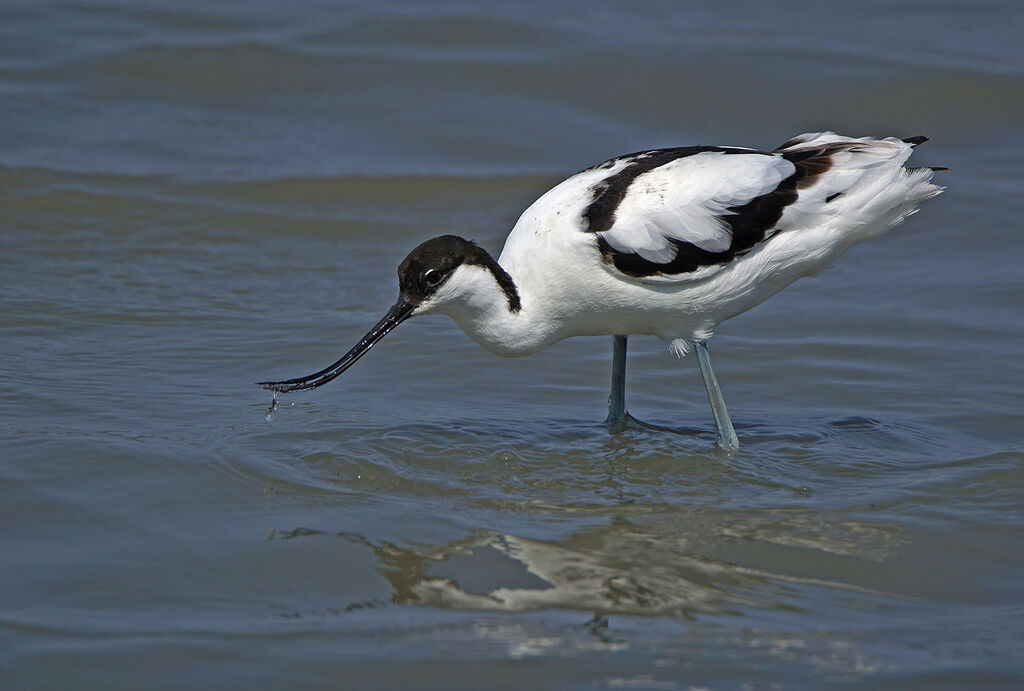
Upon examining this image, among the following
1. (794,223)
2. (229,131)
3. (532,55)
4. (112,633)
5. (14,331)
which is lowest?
(112,633)

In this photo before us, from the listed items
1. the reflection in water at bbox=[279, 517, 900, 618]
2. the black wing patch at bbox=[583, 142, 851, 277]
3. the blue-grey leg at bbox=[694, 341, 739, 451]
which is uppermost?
the black wing patch at bbox=[583, 142, 851, 277]

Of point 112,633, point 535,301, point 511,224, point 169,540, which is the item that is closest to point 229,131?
point 511,224

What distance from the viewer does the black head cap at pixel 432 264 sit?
18.7 ft

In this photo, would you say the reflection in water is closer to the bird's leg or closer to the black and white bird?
the black and white bird

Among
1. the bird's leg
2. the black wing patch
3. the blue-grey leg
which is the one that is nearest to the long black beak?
the black wing patch

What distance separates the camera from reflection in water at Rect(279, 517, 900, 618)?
4.56 m

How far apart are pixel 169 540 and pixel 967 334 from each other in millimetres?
5001

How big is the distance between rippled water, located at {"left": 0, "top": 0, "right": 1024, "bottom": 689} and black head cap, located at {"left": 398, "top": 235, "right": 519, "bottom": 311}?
773 mm

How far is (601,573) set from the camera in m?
4.79

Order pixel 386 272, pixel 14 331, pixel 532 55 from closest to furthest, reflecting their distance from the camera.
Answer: pixel 14 331, pixel 386 272, pixel 532 55

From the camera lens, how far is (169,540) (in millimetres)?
4938

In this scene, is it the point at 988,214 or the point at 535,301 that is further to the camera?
the point at 988,214

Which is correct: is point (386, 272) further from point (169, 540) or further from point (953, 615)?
point (953, 615)

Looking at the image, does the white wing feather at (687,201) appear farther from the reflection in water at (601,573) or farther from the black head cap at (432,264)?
the reflection in water at (601,573)
